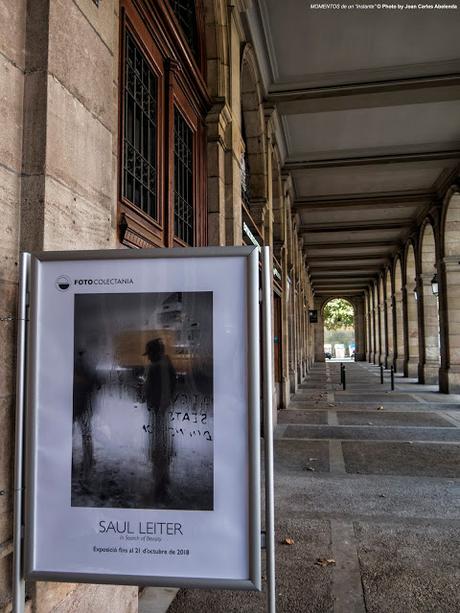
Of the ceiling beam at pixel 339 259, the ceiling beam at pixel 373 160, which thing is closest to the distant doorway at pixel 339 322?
the ceiling beam at pixel 339 259

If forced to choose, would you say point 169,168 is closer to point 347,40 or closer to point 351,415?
point 347,40

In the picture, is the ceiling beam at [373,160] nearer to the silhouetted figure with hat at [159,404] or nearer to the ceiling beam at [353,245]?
the ceiling beam at [353,245]

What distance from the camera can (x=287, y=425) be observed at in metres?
9.93

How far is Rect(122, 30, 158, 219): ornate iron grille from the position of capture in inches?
150

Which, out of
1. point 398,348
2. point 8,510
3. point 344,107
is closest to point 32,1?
point 8,510

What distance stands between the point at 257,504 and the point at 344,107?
1028 centimetres

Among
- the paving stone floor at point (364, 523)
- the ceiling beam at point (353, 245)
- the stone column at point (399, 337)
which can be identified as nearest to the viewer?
the paving stone floor at point (364, 523)

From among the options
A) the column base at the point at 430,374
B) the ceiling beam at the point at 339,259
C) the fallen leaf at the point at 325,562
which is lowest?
the fallen leaf at the point at 325,562

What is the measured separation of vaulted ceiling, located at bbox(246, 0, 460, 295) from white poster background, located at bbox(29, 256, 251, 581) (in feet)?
24.3

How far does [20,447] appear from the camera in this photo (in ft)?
6.20

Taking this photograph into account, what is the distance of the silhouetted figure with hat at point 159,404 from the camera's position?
1.86 metres

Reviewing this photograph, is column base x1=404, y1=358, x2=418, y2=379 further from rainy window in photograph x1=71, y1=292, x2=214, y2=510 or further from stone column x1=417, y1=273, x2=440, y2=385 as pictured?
rainy window in photograph x1=71, y1=292, x2=214, y2=510

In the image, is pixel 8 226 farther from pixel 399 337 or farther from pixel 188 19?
pixel 399 337

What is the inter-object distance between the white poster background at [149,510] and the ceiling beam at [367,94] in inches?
363
